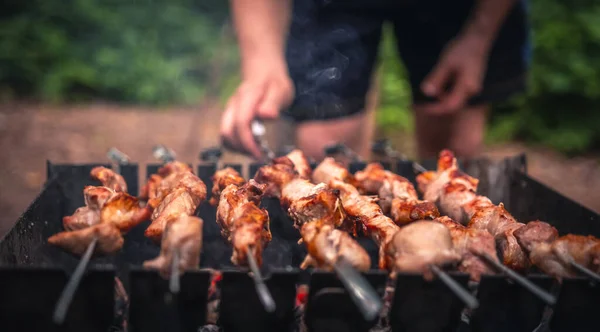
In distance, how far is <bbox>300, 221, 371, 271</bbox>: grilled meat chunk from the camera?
5.22ft

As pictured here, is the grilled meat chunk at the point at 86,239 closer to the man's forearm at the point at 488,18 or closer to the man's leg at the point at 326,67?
the man's leg at the point at 326,67

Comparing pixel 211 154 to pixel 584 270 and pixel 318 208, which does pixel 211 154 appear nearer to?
pixel 318 208

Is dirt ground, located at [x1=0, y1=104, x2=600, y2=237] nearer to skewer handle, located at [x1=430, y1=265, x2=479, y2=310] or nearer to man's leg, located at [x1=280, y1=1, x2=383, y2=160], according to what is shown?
man's leg, located at [x1=280, y1=1, x2=383, y2=160]

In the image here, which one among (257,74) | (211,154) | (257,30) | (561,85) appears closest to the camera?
(211,154)

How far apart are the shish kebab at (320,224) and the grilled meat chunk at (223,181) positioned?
0.31ft

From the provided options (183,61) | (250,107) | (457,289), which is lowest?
(457,289)

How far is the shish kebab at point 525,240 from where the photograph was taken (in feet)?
5.34

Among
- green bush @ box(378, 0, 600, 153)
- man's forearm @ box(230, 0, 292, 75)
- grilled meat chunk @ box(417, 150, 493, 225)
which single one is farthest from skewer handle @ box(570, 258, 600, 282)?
green bush @ box(378, 0, 600, 153)

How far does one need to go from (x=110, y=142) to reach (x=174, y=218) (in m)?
5.67

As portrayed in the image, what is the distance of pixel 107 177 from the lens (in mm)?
2271

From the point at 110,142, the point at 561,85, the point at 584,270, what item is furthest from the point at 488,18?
the point at 110,142

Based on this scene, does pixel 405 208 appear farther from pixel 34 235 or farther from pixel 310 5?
pixel 310 5

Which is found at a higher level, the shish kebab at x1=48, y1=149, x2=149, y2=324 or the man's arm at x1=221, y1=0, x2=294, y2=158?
the man's arm at x1=221, y1=0, x2=294, y2=158

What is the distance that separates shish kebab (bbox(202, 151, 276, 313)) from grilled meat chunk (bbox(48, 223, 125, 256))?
37cm
